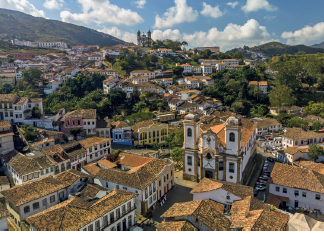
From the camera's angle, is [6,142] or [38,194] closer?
[38,194]

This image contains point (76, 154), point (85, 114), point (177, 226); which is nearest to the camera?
point (177, 226)

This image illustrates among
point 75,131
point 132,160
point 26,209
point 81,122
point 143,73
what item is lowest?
point 26,209

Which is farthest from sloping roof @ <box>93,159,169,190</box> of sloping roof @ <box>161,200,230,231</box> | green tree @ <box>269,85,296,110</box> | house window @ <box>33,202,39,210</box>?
green tree @ <box>269,85,296,110</box>

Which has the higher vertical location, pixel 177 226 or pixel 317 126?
pixel 317 126

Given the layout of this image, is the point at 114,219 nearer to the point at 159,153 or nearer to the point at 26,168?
the point at 26,168

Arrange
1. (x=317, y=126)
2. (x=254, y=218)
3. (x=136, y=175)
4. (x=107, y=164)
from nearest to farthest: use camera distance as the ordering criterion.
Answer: (x=254, y=218), (x=136, y=175), (x=107, y=164), (x=317, y=126)

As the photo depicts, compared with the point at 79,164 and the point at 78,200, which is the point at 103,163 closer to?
the point at 79,164

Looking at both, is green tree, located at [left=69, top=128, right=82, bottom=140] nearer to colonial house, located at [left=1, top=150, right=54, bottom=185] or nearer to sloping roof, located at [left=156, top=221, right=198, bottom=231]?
colonial house, located at [left=1, top=150, right=54, bottom=185]

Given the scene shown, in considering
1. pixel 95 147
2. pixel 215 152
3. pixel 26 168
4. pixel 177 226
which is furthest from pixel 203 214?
pixel 95 147
